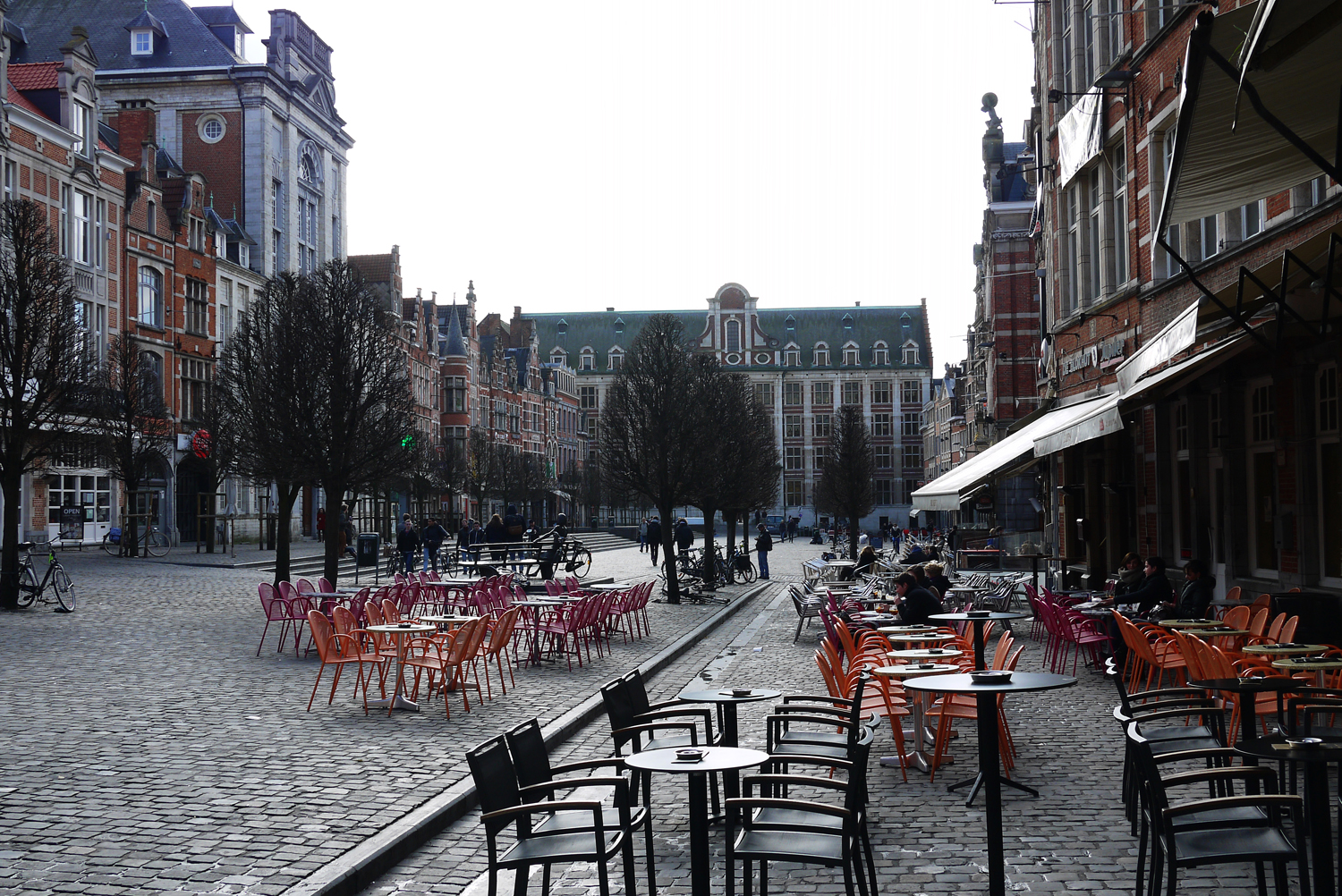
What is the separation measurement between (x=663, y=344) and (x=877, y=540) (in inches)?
1400

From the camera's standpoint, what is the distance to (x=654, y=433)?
25.0 m

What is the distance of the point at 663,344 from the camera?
25875 mm

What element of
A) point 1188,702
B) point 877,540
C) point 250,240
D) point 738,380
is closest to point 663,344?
point 738,380

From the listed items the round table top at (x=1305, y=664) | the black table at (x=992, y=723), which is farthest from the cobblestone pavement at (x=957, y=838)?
the round table top at (x=1305, y=664)

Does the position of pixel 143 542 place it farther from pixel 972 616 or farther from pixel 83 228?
pixel 972 616

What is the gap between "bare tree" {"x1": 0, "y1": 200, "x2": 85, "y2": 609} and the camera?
1972 cm

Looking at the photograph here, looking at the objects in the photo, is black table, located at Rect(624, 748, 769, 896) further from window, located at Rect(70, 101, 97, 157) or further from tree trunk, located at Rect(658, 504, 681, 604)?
window, located at Rect(70, 101, 97, 157)

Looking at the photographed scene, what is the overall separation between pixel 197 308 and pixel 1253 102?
4452cm

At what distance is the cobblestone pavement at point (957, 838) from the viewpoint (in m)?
5.60

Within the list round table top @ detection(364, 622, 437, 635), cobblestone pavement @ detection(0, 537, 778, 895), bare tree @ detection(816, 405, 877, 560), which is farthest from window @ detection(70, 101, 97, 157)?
round table top @ detection(364, 622, 437, 635)

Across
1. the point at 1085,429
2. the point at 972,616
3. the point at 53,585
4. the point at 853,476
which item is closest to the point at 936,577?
the point at 1085,429

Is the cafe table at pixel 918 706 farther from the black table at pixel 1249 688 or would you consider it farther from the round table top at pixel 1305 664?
the round table top at pixel 1305 664

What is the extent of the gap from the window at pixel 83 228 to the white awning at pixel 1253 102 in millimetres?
35478

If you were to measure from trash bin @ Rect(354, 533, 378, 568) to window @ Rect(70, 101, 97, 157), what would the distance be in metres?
16.5
